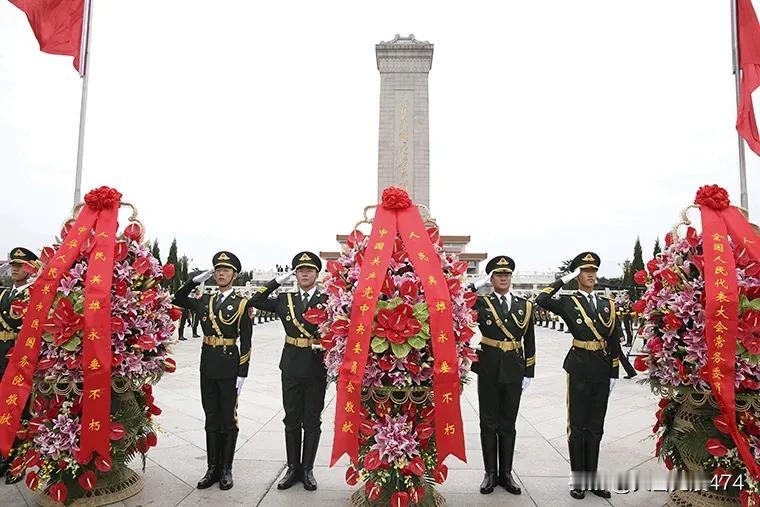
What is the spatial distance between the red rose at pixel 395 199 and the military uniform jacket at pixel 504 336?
3.75 feet

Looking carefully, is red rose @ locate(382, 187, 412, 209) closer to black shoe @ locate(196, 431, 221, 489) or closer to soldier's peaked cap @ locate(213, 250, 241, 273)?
soldier's peaked cap @ locate(213, 250, 241, 273)

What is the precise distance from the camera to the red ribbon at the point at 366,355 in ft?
10.4

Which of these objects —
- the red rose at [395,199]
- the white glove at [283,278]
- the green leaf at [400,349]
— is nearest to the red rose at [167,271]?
the white glove at [283,278]

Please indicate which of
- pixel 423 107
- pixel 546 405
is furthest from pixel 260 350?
pixel 423 107

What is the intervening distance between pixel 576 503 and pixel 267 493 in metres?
2.31

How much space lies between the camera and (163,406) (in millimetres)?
6352

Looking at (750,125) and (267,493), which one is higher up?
(750,125)

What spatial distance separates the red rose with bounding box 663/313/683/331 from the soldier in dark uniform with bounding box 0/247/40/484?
4.81 meters

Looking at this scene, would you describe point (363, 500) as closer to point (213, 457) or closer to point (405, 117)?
point (213, 457)

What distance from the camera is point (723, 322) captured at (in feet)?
10.6

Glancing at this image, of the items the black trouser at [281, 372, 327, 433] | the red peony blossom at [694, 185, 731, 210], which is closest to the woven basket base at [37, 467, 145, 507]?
the black trouser at [281, 372, 327, 433]

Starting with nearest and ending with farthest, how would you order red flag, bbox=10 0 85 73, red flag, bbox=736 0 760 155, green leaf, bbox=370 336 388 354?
green leaf, bbox=370 336 388 354 < red flag, bbox=736 0 760 155 < red flag, bbox=10 0 85 73

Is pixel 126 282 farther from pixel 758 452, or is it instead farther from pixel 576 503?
pixel 758 452

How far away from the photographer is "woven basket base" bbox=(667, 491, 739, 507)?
3309 millimetres
